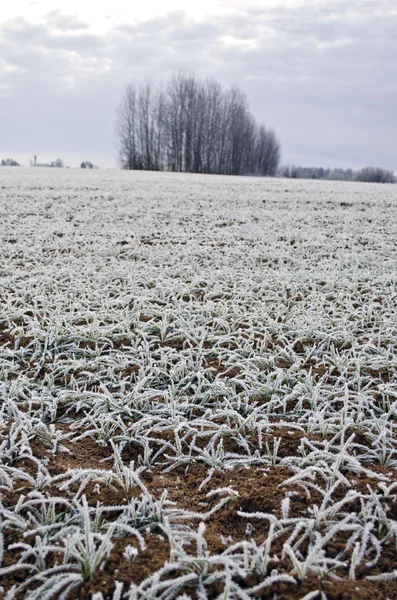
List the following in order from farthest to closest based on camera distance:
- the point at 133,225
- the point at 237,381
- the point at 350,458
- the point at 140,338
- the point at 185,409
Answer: the point at 133,225, the point at 140,338, the point at 237,381, the point at 185,409, the point at 350,458

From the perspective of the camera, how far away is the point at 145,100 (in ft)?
169

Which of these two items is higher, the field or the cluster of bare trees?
the cluster of bare trees

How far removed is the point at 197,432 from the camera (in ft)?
5.89

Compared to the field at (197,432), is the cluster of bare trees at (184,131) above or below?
above

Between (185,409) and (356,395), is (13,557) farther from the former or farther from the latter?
(356,395)

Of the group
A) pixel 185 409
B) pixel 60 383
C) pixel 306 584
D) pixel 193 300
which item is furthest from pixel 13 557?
pixel 193 300

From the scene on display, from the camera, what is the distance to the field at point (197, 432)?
1.18 metres

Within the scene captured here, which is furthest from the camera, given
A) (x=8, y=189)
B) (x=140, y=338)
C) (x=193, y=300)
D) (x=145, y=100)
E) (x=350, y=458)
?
(x=145, y=100)

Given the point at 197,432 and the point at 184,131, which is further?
the point at 184,131

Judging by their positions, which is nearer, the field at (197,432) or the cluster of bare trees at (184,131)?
the field at (197,432)

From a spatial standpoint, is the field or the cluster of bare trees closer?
the field

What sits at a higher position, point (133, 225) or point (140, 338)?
point (133, 225)

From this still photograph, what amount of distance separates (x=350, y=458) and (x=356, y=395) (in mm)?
519

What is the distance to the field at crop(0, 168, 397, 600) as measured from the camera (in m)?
1.18
